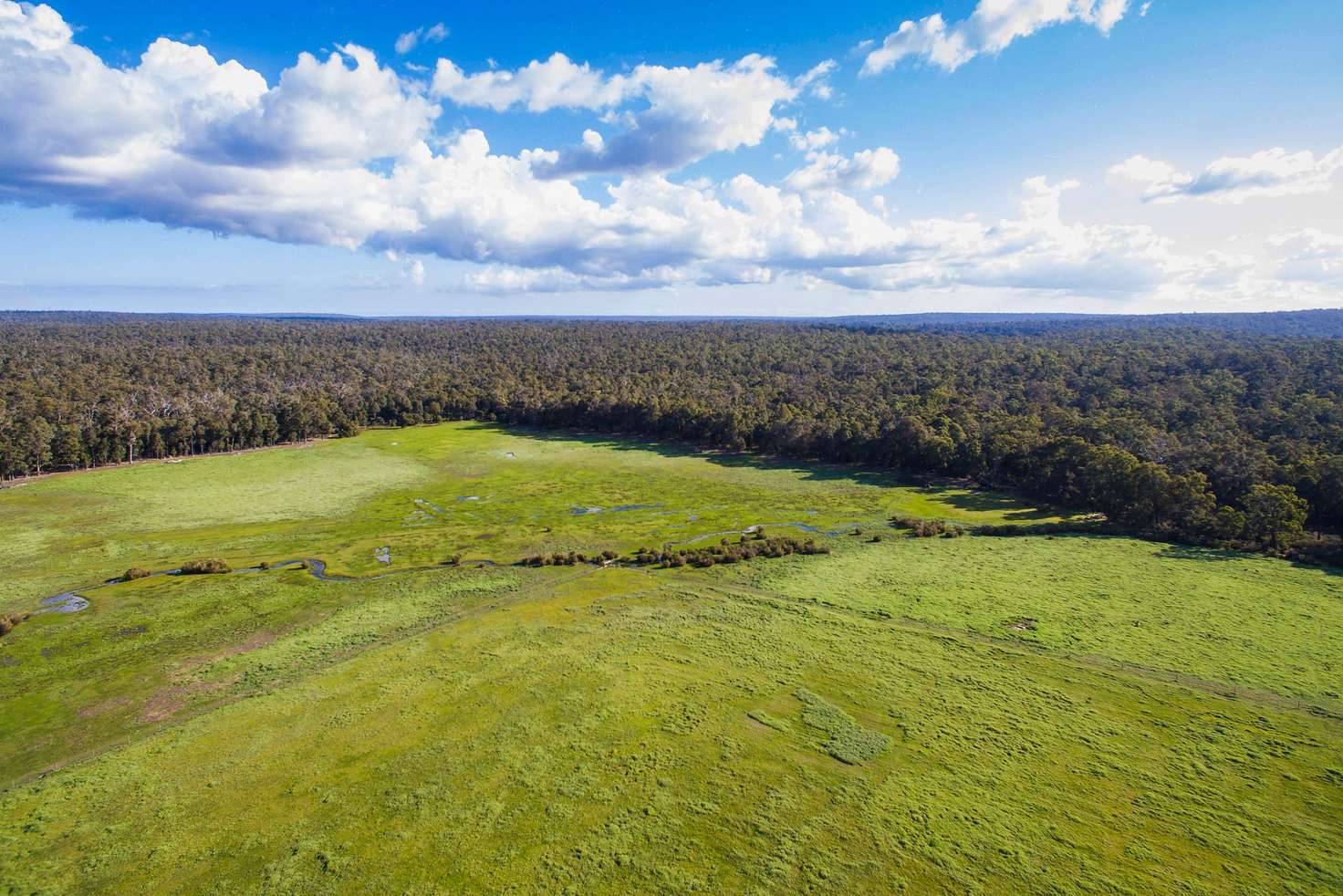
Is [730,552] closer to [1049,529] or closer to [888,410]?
[1049,529]

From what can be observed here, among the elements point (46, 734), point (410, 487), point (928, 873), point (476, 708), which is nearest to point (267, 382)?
point (410, 487)

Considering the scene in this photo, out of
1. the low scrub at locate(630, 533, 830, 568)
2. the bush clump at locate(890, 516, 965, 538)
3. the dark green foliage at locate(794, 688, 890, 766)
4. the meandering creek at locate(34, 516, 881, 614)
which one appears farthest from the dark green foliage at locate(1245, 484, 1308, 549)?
the dark green foliage at locate(794, 688, 890, 766)

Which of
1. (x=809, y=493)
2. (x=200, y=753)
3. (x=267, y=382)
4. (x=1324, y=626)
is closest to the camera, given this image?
(x=200, y=753)

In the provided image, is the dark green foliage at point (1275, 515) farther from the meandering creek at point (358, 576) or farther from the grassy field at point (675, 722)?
the meandering creek at point (358, 576)

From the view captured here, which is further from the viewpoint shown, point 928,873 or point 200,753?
point 200,753

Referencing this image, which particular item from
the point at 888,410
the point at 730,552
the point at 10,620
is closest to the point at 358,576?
the point at 10,620

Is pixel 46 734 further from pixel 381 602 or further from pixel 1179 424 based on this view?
pixel 1179 424

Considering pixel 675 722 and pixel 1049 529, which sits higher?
pixel 675 722
